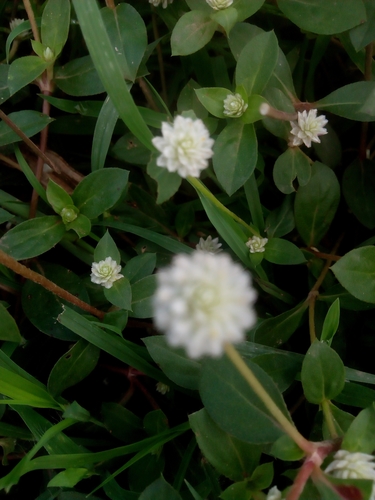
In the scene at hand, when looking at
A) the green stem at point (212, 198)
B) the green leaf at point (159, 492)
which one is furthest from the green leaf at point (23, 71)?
the green leaf at point (159, 492)

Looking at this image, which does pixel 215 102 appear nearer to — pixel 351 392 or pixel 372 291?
pixel 372 291

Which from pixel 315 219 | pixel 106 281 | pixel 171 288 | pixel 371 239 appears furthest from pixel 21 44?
pixel 171 288

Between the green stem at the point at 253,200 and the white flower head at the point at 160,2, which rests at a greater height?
the white flower head at the point at 160,2

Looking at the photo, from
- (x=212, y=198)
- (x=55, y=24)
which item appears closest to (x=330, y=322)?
(x=212, y=198)

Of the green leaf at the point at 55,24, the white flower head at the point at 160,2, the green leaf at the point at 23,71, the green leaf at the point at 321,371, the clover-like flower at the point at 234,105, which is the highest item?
the white flower head at the point at 160,2

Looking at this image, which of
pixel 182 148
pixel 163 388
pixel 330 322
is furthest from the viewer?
pixel 163 388

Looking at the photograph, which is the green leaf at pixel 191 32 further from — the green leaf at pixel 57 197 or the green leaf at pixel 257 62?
the green leaf at pixel 57 197

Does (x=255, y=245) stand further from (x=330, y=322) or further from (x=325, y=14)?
(x=325, y=14)
